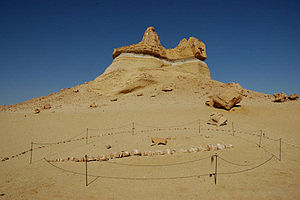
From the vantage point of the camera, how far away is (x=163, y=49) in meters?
25.7

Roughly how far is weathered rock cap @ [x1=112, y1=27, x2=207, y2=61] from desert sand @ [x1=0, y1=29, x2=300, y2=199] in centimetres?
951

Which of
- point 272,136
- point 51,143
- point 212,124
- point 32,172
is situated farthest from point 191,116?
point 32,172

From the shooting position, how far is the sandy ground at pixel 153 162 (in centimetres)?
372

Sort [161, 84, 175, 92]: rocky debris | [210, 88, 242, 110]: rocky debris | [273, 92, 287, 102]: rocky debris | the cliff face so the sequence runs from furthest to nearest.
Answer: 1. the cliff face
2. [161, 84, 175, 92]: rocky debris
3. [273, 92, 287, 102]: rocky debris
4. [210, 88, 242, 110]: rocky debris

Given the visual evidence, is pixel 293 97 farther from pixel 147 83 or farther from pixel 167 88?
pixel 147 83

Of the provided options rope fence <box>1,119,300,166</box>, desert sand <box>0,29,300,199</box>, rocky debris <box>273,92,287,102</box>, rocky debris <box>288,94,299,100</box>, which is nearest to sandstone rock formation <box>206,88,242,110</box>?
desert sand <box>0,29,300,199</box>

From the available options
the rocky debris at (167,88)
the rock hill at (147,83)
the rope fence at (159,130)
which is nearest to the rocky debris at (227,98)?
the rock hill at (147,83)

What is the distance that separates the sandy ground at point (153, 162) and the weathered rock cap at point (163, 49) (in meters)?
13.5

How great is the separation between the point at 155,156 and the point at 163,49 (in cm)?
2201

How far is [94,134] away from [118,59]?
15405 mm

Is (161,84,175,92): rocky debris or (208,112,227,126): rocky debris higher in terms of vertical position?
(161,84,175,92): rocky debris

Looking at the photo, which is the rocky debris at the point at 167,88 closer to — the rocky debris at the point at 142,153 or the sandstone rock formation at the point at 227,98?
the sandstone rock formation at the point at 227,98

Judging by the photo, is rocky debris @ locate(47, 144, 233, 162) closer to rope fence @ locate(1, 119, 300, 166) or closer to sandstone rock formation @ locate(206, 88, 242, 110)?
rope fence @ locate(1, 119, 300, 166)

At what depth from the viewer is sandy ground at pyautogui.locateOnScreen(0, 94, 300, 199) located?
12.2 feet
